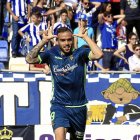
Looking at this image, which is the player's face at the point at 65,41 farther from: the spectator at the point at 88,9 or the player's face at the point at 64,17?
the spectator at the point at 88,9

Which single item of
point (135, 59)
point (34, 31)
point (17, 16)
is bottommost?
point (135, 59)

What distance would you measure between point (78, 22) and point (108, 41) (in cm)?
118

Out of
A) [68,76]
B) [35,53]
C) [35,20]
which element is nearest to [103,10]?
[35,20]

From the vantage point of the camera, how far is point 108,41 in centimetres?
1333

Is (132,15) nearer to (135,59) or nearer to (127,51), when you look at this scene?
(127,51)

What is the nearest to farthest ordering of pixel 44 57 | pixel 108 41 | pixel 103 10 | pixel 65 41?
pixel 65 41 < pixel 44 57 < pixel 108 41 < pixel 103 10

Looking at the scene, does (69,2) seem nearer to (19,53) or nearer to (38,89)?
(19,53)

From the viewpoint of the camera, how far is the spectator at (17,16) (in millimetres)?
13297

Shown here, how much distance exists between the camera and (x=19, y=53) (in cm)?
1346

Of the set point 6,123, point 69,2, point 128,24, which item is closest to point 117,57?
point 128,24

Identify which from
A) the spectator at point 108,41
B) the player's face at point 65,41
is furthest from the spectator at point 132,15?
the player's face at point 65,41

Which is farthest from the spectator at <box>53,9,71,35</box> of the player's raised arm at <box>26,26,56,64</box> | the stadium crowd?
the player's raised arm at <box>26,26,56,64</box>

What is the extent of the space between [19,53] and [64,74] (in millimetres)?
5827

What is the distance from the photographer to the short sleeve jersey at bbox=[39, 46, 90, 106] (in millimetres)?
7746
